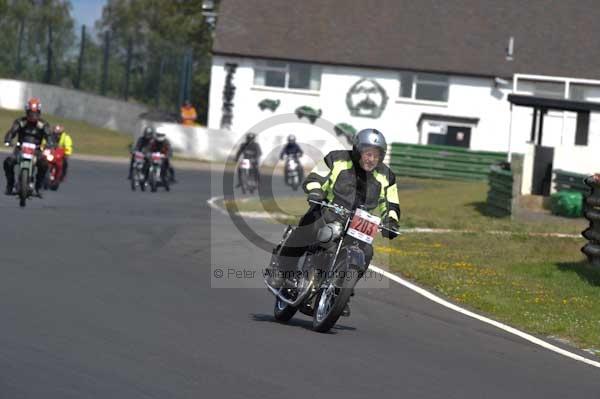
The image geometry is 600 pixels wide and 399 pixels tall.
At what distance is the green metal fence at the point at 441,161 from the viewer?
47969 millimetres

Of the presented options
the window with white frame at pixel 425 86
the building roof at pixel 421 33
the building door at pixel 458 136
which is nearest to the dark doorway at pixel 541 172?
the building roof at pixel 421 33

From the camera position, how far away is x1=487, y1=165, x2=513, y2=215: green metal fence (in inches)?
1103

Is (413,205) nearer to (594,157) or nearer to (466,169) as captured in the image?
(594,157)

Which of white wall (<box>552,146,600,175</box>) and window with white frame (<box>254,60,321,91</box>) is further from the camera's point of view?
window with white frame (<box>254,60,321,91</box>)

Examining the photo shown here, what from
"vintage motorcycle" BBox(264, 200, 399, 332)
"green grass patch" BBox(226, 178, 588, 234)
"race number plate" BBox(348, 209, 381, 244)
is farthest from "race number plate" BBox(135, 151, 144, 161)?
"race number plate" BBox(348, 209, 381, 244)

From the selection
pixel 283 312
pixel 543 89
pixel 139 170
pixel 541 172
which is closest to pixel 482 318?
pixel 283 312

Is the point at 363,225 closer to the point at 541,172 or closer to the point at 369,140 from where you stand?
the point at 369,140

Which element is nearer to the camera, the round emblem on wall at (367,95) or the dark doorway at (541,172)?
the dark doorway at (541,172)

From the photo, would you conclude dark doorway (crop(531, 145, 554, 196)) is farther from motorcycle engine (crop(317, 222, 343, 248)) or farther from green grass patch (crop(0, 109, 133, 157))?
green grass patch (crop(0, 109, 133, 157))

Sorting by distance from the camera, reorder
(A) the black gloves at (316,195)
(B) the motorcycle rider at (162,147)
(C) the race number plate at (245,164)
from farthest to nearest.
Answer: (C) the race number plate at (245,164), (B) the motorcycle rider at (162,147), (A) the black gloves at (316,195)

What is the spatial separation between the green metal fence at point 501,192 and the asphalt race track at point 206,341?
39.0 feet

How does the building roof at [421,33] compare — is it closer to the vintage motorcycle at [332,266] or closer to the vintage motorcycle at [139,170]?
the vintage motorcycle at [139,170]

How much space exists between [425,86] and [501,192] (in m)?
27.4

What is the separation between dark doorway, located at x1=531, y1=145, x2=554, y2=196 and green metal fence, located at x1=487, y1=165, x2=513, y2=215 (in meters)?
0.99
